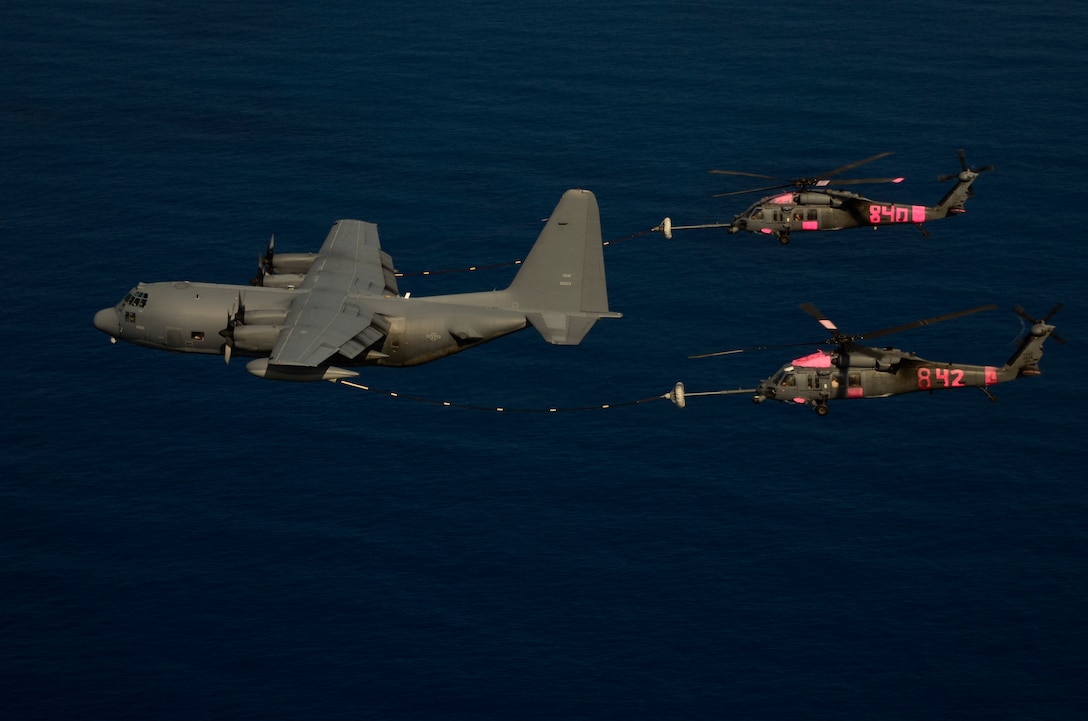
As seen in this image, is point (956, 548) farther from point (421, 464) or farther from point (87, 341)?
point (87, 341)

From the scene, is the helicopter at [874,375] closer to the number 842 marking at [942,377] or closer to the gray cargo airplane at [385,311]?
the number 842 marking at [942,377]

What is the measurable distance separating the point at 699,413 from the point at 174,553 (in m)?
53.2

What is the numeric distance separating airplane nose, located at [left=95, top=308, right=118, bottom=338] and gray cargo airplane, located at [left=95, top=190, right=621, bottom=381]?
78mm

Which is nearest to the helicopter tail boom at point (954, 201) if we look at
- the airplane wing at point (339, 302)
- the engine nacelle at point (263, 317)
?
the airplane wing at point (339, 302)

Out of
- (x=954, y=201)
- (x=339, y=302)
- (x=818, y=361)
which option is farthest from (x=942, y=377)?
(x=339, y=302)

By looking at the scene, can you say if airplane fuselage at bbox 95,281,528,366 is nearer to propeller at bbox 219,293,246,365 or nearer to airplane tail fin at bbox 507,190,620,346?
propeller at bbox 219,293,246,365

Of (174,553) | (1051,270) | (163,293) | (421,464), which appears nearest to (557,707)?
(421,464)

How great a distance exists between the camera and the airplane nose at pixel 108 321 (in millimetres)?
137375

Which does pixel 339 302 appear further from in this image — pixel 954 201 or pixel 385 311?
pixel 954 201

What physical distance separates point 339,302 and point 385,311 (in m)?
3.50

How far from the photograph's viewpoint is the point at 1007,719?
534 ft

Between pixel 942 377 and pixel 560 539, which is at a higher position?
pixel 942 377

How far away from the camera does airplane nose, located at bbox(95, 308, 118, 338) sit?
137375 mm

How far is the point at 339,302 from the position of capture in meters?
133
